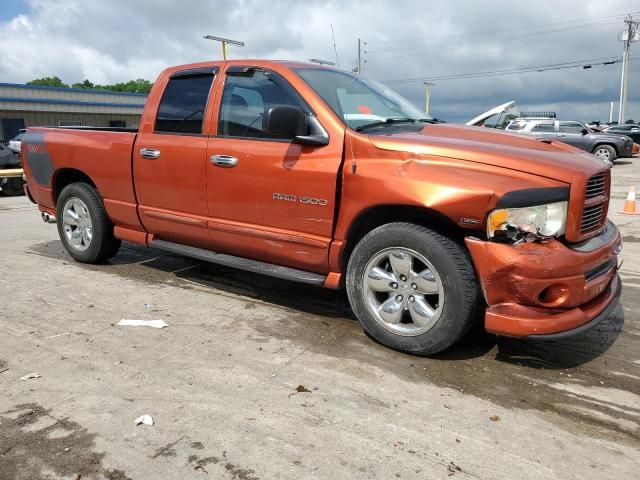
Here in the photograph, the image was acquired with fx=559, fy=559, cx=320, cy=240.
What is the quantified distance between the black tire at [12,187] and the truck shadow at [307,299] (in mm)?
7904

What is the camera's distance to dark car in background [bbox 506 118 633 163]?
69.0 ft

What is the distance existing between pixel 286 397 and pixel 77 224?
3.77 m

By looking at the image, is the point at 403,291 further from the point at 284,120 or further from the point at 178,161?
the point at 178,161

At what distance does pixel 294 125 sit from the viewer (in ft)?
12.5

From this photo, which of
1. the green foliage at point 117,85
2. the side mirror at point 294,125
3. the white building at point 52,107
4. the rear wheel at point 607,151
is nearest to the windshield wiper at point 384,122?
the side mirror at point 294,125

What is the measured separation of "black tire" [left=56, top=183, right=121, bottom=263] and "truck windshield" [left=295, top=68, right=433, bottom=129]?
2608 mm

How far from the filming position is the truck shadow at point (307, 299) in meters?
3.74

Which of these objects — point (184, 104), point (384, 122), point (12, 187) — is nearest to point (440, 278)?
point (384, 122)

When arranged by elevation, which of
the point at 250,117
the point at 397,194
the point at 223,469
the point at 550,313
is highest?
the point at 250,117

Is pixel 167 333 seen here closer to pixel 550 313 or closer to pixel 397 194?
pixel 397 194

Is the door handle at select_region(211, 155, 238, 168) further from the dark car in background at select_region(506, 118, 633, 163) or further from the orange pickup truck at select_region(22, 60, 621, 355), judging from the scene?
the dark car in background at select_region(506, 118, 633, 163)

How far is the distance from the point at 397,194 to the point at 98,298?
286cm

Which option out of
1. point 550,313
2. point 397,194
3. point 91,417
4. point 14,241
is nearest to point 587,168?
point 550,313

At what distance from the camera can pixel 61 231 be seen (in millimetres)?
6047
